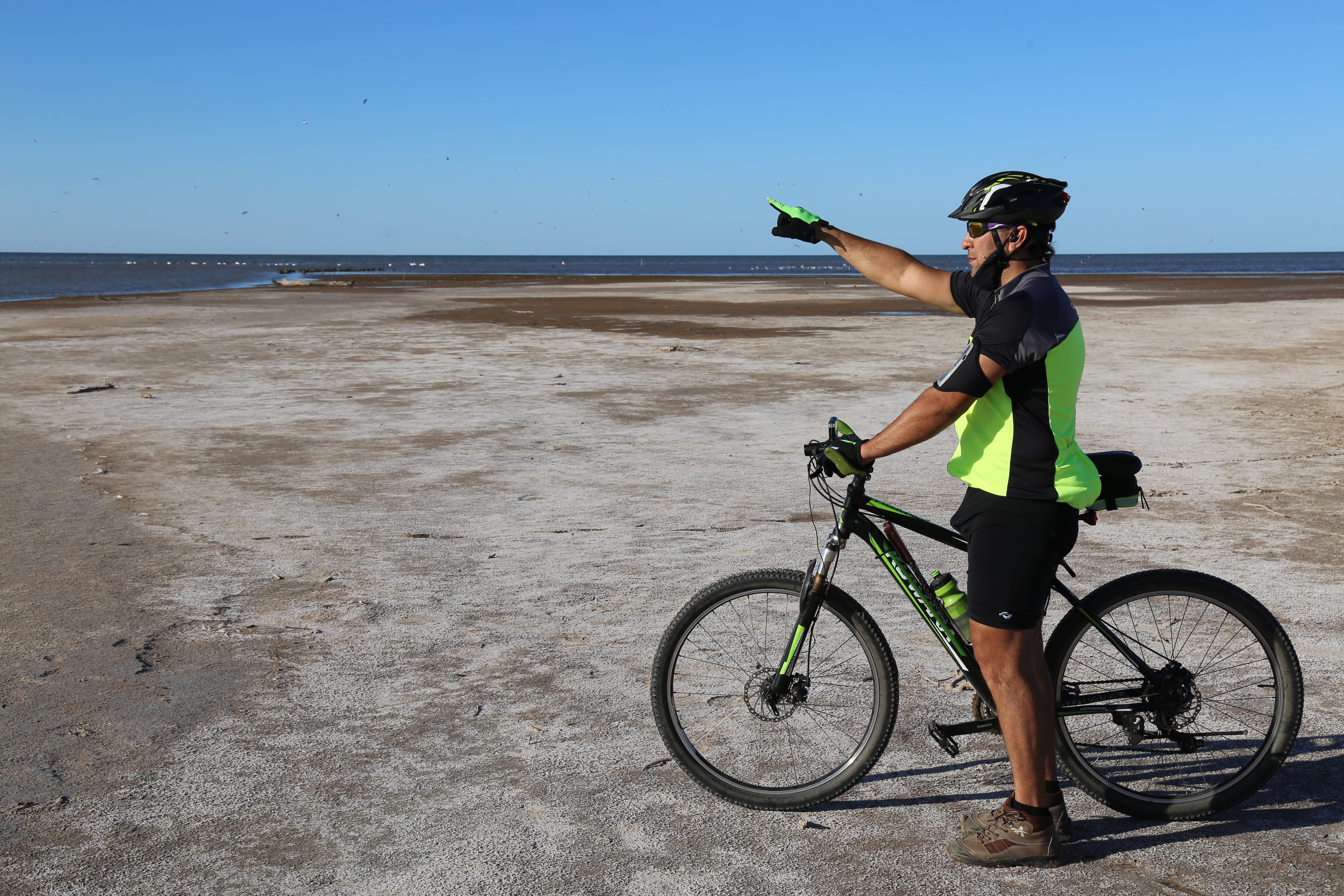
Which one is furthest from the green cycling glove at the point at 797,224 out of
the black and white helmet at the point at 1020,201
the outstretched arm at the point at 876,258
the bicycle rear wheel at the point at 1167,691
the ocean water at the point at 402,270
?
the ocean water at the point at 402,270

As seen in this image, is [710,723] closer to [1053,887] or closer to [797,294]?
[1053,887]

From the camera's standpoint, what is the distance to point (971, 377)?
3141 mm

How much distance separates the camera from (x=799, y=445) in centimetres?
1044

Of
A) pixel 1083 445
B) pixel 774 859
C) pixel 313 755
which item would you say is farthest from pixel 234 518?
pixel 1083 445

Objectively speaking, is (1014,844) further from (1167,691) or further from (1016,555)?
(1016,555)

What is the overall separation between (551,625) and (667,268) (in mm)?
147549

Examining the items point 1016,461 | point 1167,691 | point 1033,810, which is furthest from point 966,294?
point 1033,810

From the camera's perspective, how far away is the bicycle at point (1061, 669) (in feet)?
11.6

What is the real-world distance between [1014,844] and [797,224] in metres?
2.20

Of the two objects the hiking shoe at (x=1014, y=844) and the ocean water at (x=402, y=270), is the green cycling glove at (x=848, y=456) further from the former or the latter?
the ocean water at (x=402, y=270)

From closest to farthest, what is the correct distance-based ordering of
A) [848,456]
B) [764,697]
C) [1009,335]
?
[1009,335], [848,456], [764,697]

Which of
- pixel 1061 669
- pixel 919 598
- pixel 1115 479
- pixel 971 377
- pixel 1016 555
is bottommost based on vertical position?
pixel 1061 669

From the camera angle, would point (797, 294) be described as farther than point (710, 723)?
Yes

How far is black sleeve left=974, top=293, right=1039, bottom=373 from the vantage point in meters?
3.09
